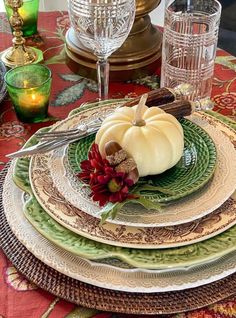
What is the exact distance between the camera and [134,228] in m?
0.57

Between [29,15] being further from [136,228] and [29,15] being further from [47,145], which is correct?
[136,228]

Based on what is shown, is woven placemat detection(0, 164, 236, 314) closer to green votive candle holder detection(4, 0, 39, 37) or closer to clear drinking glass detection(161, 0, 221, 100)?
clear drinking glass detection(161, 0, 221, 100)

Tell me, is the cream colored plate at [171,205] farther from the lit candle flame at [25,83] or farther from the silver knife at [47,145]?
the lit candle flame at [25,83]

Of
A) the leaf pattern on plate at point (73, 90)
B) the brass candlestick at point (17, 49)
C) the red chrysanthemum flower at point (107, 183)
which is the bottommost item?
the leaf pattern on plate at point (73, 90)

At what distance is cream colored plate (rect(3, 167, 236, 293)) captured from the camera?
1.75ft

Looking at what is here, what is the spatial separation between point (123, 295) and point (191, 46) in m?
0.46

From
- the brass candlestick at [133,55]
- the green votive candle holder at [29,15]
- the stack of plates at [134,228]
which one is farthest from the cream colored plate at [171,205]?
the green votive candle holder at [29,15]

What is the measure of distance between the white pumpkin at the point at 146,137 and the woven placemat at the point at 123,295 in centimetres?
13

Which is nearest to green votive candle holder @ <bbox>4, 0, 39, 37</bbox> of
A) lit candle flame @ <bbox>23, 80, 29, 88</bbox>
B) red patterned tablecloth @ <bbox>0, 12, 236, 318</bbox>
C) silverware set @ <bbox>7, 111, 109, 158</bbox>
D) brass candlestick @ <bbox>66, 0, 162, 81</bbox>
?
red patterned tablecloth @ <bbox>0, 12, 236, 318</bbox>

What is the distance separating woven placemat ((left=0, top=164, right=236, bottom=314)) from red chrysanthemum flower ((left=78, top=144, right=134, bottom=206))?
0.08 m

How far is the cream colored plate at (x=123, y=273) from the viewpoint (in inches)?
21.0

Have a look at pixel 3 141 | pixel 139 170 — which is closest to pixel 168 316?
pixel 139 170

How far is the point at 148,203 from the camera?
57 cm

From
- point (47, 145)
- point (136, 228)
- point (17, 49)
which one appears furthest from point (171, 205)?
point (17, 49)
